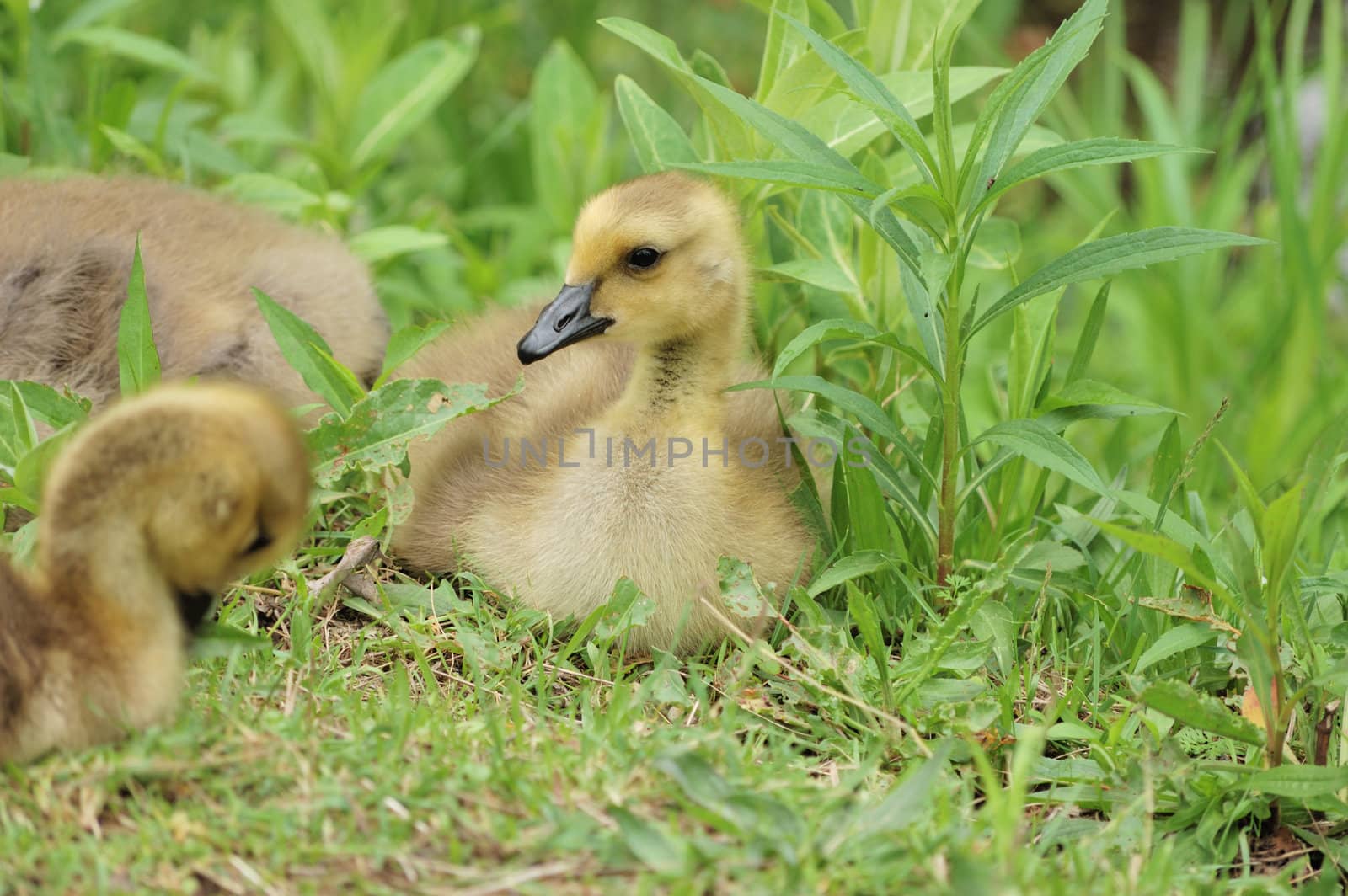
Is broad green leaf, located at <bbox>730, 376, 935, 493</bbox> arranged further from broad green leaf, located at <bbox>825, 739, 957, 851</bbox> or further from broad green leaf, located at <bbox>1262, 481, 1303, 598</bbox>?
broad green leaf, located at <bbox>825, 739, 957, 851</bbox>

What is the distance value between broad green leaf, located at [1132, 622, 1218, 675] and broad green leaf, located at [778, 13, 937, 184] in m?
0.97

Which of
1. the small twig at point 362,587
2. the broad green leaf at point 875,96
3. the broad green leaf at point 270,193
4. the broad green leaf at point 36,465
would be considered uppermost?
the broad green leaf at point 875,96

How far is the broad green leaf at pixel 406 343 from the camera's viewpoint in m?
2.97

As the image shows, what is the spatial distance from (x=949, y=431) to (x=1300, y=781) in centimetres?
90

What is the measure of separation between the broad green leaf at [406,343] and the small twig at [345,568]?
0.34 m

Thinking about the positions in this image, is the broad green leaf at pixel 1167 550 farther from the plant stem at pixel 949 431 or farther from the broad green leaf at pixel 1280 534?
the plant stem at pixel 949 431

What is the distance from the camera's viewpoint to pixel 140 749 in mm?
Answer: 2008

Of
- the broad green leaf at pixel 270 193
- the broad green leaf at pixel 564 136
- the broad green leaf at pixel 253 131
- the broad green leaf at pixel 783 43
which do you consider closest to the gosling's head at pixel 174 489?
the broad green leaf at pixel 783 43

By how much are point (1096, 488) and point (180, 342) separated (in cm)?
188

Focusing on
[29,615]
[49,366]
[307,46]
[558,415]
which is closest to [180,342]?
[49,366]

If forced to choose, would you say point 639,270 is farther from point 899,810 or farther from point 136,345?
point 899,810

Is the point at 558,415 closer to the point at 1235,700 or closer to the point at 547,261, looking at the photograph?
the point at 1235,700

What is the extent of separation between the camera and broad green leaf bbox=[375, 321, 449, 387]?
2.97 m

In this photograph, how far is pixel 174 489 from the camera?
1.94m
